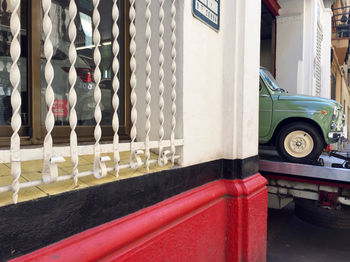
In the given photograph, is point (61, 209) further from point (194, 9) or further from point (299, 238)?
point (299, 238)

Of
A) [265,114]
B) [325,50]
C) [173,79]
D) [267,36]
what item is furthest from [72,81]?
[325,50]

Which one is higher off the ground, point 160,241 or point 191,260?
point 160,241

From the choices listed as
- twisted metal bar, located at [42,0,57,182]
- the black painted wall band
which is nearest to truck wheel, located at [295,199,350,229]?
the black painted wall band

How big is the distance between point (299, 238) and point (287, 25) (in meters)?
5.10

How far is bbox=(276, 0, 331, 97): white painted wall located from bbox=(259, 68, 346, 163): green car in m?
2.23

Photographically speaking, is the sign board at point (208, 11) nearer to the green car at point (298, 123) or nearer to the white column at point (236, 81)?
the white column at point (236, 81)

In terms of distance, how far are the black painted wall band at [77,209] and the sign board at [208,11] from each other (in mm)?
1349

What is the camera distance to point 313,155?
4645 millimetres

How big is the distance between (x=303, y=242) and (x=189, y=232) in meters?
3.00

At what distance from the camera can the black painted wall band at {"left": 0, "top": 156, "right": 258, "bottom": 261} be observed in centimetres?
129

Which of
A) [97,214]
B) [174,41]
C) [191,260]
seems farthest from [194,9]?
[191,260]

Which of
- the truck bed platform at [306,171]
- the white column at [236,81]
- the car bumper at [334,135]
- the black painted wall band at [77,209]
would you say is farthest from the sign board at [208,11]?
the car bumper at [334,135]

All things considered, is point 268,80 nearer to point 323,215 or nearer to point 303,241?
point 323,215

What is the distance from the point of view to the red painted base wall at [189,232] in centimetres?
155
